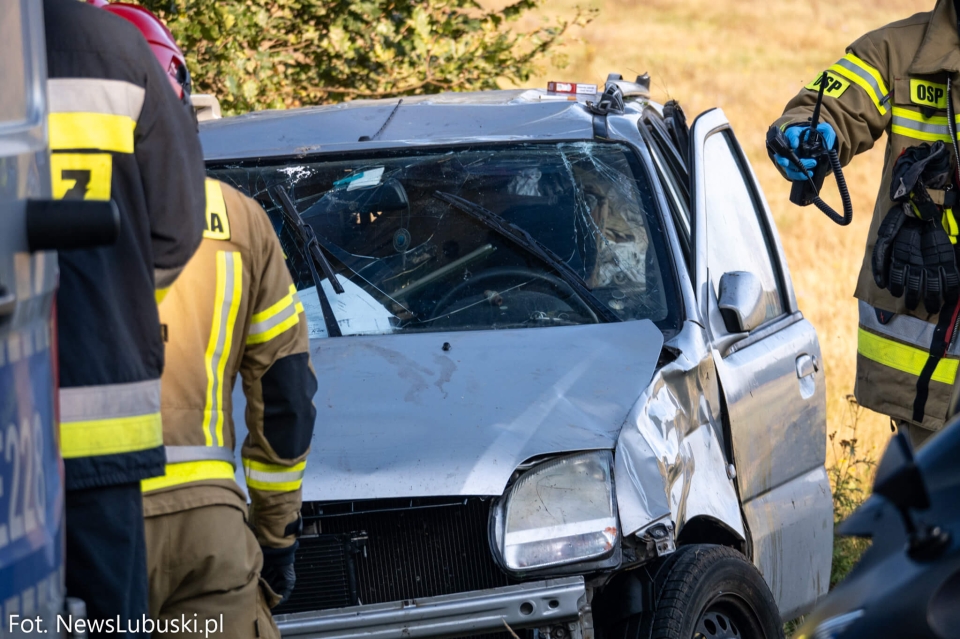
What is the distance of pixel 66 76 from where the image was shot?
2033 millimetres

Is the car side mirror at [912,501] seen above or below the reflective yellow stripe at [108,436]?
above

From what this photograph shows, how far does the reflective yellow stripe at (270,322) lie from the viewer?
2.53m

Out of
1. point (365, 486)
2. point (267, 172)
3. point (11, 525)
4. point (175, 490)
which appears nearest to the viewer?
point (11, 525)

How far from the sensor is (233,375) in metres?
2.54

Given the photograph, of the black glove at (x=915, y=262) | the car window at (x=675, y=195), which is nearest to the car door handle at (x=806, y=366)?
the black glove at (x=915, y=262)

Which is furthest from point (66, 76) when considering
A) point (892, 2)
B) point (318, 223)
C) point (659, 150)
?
point (892, 2)

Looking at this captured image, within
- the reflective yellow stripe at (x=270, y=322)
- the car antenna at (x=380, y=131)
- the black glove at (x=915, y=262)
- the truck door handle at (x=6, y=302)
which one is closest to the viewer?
the truck door handle at (x=6, y=302)

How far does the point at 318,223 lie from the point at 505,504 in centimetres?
131

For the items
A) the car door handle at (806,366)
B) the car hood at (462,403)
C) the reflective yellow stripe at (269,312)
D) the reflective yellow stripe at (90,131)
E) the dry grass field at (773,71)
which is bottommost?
the dry grass field at (773,71)

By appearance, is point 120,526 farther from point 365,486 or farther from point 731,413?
point 731,413

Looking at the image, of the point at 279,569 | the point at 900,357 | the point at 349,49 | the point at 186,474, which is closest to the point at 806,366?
the point at 900,357

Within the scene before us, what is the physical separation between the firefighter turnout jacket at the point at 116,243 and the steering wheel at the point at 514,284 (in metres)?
1.70

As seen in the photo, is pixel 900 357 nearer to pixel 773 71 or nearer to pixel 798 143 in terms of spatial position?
pixel 798 143

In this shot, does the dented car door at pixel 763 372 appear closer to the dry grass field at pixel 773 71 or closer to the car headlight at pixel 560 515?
Result: the car headlight at pixel 560 515
